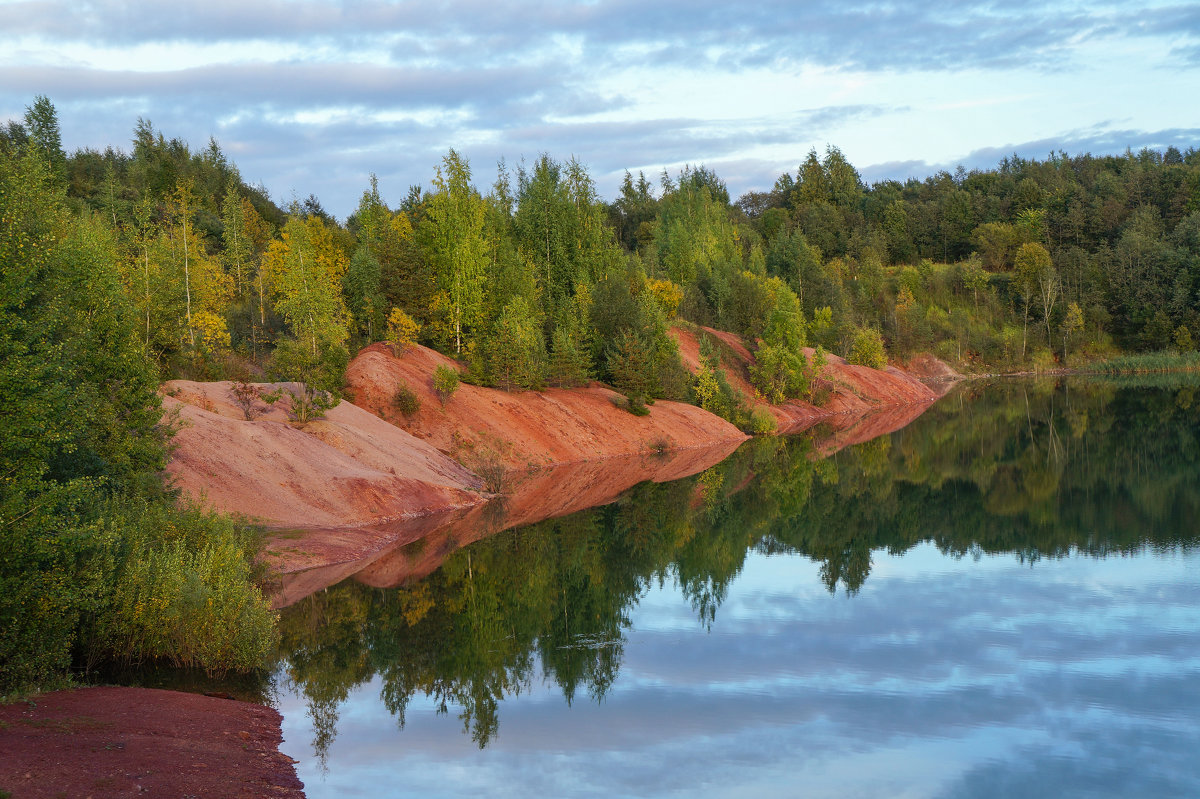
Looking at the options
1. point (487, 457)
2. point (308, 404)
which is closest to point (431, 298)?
point (487, 457)

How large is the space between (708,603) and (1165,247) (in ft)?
422

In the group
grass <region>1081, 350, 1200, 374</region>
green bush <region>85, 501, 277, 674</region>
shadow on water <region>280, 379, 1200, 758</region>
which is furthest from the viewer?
grass <region>1081, 350, 1200, 374</region>

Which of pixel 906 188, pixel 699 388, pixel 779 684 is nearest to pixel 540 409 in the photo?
pixel 699 388

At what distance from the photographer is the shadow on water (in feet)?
69.6

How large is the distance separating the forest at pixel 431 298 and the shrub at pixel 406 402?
11.8 feet

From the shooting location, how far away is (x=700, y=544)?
1364 inches

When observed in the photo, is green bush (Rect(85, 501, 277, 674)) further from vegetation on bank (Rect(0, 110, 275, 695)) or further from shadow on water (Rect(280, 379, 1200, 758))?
shadow on water (Rect(280, 379, 1200, 758))

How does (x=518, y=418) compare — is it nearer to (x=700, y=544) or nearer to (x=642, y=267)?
(x=700, y=544)

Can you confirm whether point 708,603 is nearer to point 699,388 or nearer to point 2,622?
point 2,622

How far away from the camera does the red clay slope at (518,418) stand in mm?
51406

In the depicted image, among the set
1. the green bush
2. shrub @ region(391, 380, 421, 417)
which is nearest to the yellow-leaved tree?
shrub @ region(391, 380, 421, 417)

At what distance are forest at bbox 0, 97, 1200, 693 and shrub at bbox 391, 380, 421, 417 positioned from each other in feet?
11.8

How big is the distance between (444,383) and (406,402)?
2488 mm

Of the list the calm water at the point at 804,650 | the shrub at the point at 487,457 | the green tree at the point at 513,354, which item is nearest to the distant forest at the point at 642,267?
the green tree at the point at 513,354
